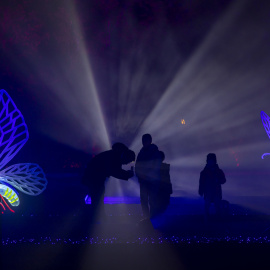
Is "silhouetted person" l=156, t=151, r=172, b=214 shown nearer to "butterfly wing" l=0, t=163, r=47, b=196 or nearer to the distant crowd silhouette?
the distant crowd silhouette

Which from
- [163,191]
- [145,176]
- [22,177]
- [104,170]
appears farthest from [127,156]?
[22,177]

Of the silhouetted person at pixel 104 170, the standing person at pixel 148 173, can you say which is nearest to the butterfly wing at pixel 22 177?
the silhouetted person at pixel 104 170

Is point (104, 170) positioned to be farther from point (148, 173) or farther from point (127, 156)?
point (148, 173)

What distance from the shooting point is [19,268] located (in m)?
2.07

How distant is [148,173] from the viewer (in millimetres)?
4922

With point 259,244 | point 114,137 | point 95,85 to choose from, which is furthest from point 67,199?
point 114,137

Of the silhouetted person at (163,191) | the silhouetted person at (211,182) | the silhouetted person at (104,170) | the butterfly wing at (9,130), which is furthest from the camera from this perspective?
the silhouetted person at (211,182)

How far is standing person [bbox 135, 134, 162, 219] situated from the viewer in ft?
16.2

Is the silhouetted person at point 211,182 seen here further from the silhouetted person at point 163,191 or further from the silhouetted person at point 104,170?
the silhouetted person at point 104,170

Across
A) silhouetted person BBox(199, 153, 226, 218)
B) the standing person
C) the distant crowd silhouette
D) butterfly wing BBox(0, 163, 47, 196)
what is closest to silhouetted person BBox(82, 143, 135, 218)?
the distant crowd silhouette

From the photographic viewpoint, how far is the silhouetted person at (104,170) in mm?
4625

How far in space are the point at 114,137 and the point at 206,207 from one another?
13575 millimetres

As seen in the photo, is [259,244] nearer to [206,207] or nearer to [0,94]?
[206,207]

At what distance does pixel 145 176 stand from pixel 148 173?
0.25 feet
